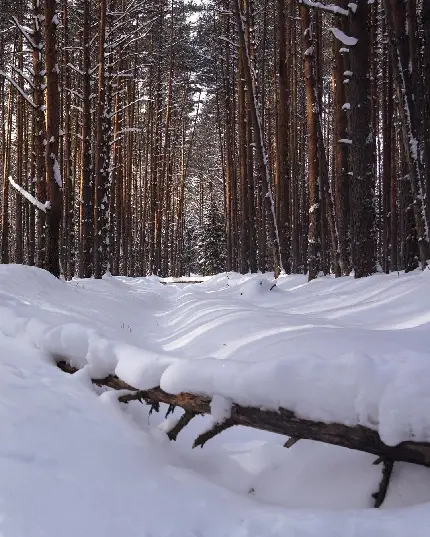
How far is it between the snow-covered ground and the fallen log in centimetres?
4

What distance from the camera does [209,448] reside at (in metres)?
2.57

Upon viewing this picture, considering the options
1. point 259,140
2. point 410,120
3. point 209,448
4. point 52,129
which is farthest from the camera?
point 259,140

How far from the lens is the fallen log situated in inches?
70.6

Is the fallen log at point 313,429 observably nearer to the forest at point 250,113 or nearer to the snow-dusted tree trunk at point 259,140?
the forest at point 250,113

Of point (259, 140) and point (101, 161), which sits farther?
point (101, 161)

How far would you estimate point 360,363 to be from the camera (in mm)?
2023

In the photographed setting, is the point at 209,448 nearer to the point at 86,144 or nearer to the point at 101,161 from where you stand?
the point at 86,144

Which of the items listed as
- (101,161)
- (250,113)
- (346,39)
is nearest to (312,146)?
(346,39)

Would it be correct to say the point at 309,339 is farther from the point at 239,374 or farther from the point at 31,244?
the point at 31,244

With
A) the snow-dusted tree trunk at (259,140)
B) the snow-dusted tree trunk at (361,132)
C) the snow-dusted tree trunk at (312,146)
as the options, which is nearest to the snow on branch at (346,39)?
the snow-dusted tree trunk at (361,132)

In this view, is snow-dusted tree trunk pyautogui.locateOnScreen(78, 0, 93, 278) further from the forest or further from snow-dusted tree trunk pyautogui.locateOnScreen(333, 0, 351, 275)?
snow-dusted tree trunk pyautogui.locateOnScreen(333, 0, 351, 275)

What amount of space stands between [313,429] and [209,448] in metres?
0.80

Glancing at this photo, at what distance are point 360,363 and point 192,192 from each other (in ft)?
147

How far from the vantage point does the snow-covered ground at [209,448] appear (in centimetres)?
168
